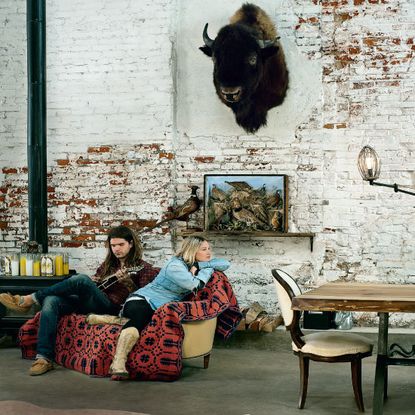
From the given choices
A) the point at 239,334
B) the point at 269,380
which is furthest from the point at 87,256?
the point at 269,380

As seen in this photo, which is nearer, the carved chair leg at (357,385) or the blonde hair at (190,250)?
Result: the carved chair leg at (357,385)

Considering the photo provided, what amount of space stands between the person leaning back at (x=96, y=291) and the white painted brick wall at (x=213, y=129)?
1.22m

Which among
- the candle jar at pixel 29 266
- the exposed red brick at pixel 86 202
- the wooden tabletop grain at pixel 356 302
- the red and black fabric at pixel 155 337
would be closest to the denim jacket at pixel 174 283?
the red and black fabric at pixel 155 337

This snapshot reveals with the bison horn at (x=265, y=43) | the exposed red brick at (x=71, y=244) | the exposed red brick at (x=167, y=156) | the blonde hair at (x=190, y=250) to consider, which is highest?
the bison horn at (x=265, y=43)

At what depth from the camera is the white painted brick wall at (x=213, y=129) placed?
7297mm

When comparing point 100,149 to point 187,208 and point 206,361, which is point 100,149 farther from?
point 206,361

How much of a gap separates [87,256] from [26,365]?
174cm

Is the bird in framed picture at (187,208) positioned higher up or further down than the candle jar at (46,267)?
higher up

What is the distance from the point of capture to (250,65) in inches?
295

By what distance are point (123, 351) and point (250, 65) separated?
315cm

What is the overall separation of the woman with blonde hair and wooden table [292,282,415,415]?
4.20 ft

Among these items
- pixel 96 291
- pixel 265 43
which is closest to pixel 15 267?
pixel 96 291

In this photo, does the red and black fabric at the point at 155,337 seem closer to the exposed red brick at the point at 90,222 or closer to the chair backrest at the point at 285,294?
the chair backrest at the point at 285,294

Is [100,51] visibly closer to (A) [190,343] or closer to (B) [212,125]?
(B) [212,125]
